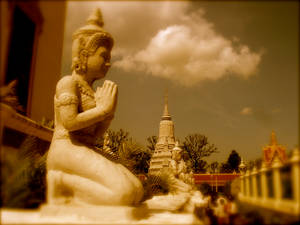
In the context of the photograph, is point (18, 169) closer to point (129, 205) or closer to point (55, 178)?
point (55, 178)

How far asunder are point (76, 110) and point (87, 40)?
1079mm

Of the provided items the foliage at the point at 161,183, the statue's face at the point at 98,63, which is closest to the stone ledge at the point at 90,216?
the statue's face at the point at 98,63

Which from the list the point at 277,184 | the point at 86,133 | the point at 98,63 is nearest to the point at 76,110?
the point at 86,133

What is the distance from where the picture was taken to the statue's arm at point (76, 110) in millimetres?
4027

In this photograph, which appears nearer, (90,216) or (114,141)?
(90,216)

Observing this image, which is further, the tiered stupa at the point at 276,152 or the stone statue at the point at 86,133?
the tiered stupa at the point at 276,152

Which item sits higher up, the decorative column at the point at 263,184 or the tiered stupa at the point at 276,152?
the tiered stupa at the point at 276,152

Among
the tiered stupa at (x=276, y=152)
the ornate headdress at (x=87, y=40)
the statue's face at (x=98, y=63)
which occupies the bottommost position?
the tiered stupa at (x=276, y=152)

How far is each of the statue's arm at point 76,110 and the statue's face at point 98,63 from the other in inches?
15.9

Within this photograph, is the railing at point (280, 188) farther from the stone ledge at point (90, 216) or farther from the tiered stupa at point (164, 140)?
the tiered stupa at point (164, 140)

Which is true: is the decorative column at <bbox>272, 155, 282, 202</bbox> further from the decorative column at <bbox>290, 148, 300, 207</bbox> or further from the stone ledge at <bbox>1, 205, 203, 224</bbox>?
the stone ledge at <bbox>1, 205, 203, 224</bbox>

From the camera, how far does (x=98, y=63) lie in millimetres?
4543

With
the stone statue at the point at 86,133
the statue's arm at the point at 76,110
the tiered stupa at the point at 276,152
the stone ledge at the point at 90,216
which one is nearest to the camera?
the stone ledge at the point at 90,216

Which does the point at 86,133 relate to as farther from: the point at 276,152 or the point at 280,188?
the point at 276,152
